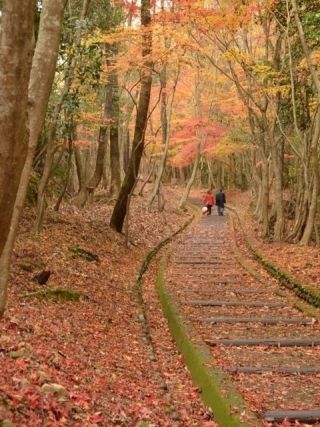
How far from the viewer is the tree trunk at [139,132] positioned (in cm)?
1712

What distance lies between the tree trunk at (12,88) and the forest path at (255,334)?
12.2ft

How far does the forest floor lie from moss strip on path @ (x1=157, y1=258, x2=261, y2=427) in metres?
0.14

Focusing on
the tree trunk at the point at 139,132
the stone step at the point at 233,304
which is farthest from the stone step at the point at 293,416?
the tree trunk at the point at 139,132

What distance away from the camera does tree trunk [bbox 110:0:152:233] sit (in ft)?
56.2

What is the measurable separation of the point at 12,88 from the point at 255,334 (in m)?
6.59

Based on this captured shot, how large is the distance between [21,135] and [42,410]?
2.72 meters

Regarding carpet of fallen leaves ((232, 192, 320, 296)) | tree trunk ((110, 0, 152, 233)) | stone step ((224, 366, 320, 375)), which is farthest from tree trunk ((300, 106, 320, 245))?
stone step ((224, 366, 320, 375))

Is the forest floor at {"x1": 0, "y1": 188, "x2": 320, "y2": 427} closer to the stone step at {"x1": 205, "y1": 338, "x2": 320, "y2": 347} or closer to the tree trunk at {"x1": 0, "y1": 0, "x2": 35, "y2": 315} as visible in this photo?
the stone step at {"x1": 205, "y1": 338, "x2": 320, "y2": 347}

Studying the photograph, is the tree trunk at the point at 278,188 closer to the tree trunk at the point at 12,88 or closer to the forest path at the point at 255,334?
the forest path at the point at 255,334

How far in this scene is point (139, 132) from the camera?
17.1 m

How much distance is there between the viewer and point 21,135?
357 centimetres

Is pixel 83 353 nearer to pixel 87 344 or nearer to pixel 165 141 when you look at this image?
pixel 87 344

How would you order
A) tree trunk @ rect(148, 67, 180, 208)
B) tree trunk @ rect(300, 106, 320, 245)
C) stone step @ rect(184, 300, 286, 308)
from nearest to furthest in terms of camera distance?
stone step @ rect(184, 300, 286, 308), tree trunk @ rect(300, 106, 320, 245), tree trunk @ rect(148, 67, 180, 208)

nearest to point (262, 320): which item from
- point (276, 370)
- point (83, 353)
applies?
point (276, 370)
